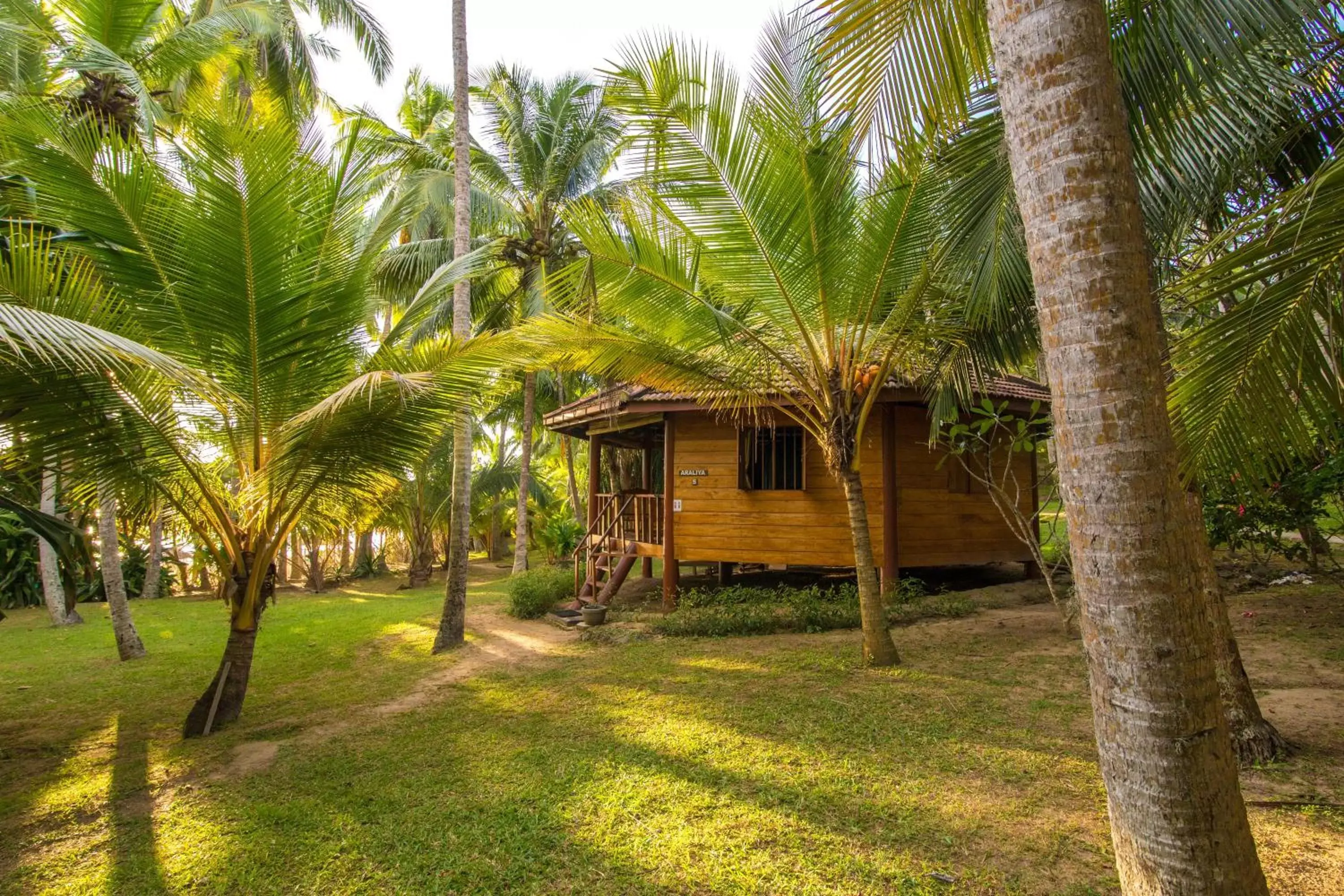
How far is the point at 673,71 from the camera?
5125 mm

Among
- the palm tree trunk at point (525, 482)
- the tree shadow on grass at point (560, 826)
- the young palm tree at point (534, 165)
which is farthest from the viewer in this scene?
the palm tree trunk at point (525, 482)

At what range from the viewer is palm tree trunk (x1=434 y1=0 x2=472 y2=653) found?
812cm

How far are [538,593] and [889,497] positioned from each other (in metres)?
5.31

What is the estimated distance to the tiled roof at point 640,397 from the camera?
938cm

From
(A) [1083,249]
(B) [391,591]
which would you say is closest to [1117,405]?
(A) [1083,249]

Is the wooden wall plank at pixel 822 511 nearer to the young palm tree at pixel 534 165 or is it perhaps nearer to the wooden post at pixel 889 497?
the wooden post at pixel 889 497

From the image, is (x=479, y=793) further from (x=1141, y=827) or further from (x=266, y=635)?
(x=266, y=635)

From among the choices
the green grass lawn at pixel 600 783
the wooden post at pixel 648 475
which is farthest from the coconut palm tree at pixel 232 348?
the wooden post at pixel 648 475

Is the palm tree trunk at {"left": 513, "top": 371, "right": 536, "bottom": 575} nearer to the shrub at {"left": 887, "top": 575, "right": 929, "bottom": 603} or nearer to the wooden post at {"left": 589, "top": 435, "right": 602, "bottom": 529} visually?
the wooden post at {"left": 589, "top": 435, "right": 602, "bottom": 529}

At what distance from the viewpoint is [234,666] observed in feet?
17.8

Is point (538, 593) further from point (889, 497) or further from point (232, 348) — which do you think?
point (232, 348)

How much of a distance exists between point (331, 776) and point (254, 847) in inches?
35.8

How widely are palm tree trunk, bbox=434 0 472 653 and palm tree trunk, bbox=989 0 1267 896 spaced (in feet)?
22.6

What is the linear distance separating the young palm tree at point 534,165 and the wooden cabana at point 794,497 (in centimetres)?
492
